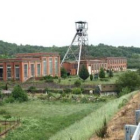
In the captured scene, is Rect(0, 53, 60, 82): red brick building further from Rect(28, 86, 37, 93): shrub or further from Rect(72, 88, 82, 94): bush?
Rect(72, 88, 82, 94): bush

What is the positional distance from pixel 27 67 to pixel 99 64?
20.8 meters

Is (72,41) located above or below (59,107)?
above

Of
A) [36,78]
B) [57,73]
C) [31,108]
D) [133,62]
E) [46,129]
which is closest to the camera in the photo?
[46,129]

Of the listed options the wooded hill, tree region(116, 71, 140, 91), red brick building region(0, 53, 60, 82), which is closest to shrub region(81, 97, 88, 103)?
tree region(116, 71, 140, 91)

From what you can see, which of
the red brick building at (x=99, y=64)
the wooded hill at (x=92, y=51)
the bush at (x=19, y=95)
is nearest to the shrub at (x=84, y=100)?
the bush at (x=19, y=95)

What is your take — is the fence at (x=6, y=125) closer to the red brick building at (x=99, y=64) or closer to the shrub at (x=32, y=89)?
the shrub at (x=32, y=89)

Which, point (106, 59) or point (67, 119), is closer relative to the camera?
point (67, 119)

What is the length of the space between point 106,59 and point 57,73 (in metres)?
18.6

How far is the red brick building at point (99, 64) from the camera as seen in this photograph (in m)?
59.5

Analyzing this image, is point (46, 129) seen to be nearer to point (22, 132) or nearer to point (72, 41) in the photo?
point (22, 132)

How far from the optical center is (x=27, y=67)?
4778cm

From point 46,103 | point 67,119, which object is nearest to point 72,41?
point 46,103

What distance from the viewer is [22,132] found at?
Answer: 16.6 meters

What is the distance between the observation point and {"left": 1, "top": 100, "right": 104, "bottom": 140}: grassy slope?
54.0 feet
